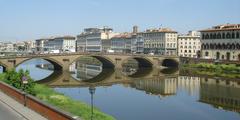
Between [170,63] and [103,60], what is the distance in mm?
24150

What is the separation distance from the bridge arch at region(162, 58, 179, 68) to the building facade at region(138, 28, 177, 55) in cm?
4501

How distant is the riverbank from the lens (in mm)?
91250

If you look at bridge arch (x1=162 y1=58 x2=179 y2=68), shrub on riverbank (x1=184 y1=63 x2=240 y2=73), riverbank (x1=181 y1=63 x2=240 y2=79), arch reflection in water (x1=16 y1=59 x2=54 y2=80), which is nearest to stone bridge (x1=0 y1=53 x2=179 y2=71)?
bridge arch (x1=162 y1=58 x2=179 y2=68)

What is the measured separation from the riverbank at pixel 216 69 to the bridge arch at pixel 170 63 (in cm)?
708

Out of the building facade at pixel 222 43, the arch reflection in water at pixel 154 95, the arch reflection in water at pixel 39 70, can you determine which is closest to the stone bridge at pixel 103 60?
the arch reflection in water at pixel 39 70

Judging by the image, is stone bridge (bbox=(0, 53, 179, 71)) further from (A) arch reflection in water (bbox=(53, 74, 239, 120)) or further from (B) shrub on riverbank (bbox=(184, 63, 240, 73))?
(A) arch reflection in water (bbox=(53, 74, 239, 120))

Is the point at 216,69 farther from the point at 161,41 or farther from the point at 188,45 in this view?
the point at 161,41

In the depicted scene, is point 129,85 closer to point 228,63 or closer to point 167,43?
point 228,63

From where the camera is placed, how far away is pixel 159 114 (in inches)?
1689

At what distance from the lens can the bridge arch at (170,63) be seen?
396ft

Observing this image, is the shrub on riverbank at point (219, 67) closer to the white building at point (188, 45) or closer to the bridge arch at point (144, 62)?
the bridge arch at point (144, 62)

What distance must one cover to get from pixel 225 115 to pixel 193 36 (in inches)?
5108

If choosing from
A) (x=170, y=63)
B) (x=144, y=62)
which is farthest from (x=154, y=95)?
(x=170, y=63)

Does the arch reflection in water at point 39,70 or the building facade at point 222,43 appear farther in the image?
the building facade at point 222,43
